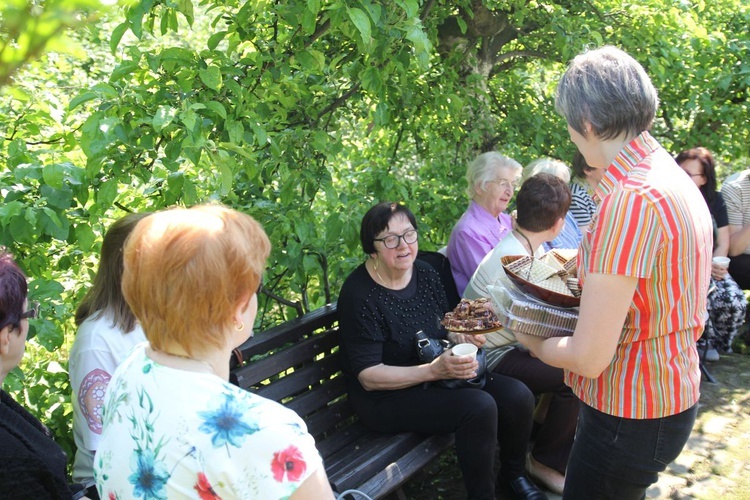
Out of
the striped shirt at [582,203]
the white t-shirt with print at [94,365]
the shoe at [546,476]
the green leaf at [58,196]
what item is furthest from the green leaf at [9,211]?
the striped shirt at [582,203]

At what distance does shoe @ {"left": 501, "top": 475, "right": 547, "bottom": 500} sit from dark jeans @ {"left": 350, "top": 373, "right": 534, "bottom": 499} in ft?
0.11

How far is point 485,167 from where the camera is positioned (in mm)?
4363

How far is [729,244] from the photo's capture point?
5.32m

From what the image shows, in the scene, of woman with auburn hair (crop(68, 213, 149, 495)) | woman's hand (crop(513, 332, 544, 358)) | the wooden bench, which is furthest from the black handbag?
woman with auburn hair (crop(68, 213, 149, 495))

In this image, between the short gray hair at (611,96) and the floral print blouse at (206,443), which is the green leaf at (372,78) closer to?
the short gray hair at (611,96)

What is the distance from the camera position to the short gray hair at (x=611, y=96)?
6.28ft

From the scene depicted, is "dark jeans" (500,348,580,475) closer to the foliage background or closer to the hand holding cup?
the foliage background

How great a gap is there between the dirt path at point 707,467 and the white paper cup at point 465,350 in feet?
2.43

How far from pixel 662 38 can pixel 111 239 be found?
373 cm

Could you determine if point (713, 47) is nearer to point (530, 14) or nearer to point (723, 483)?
point (530, 14)

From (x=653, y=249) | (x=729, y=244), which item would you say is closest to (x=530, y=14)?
(x=729, y=244)

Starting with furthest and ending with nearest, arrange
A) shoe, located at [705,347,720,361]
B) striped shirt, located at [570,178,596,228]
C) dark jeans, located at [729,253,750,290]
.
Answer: dark jeans, located at [729,253,750,290] → shoe, located at [705,347,720,361] → striped shirt, located at [570,178,596,228]

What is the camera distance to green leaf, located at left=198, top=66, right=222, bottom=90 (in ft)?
8.91

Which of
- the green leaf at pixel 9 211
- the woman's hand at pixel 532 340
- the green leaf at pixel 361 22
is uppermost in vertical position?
the green leaf at pixel 361 22
